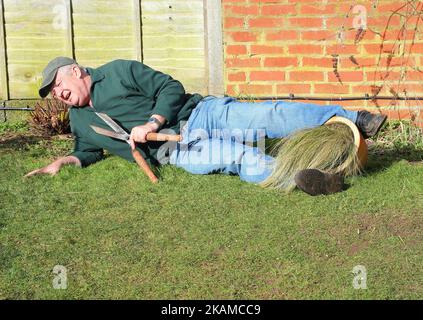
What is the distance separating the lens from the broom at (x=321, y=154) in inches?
205

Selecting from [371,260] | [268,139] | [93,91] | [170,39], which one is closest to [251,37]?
[170,39]

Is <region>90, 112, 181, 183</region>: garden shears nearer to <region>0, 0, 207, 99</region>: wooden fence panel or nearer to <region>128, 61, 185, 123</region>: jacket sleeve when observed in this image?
<region>128, 61, 185, 123</region>: jacket sleeve

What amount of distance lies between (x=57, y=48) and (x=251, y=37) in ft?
6.48

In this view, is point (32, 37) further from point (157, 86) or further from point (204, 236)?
point (204, 236)

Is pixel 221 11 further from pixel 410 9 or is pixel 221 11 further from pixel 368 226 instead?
pixel 368 226

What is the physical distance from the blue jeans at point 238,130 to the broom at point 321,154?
0.12m

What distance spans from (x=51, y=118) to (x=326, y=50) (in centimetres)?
264

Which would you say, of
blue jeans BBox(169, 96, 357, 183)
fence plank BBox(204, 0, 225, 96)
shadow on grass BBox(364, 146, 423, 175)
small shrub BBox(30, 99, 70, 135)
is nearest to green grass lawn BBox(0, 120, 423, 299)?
shadow on grass BBox(364, 146, 423, 175)

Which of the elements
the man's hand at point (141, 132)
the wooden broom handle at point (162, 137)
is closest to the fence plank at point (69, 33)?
the man's hand at point (141, 132)

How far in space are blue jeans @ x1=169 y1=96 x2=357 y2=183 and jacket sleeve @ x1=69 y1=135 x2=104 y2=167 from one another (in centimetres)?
69

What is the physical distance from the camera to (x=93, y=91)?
586 centimetres

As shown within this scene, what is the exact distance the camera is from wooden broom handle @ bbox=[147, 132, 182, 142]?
540 cm

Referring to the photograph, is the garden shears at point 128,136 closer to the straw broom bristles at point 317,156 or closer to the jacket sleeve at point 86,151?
the jacket sleeve at point 86,151

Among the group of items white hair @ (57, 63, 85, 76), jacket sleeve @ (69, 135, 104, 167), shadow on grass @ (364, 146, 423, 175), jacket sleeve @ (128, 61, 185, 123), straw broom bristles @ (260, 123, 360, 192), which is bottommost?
shadow on grass @ (364, 146, 423, 175)
